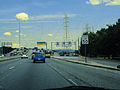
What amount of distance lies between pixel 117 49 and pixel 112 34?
13.9 feet

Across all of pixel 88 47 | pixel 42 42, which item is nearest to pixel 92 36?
pixel 88 47

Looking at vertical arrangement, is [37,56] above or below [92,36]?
below

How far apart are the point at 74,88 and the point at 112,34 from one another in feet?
172

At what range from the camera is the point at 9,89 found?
962 centimetres

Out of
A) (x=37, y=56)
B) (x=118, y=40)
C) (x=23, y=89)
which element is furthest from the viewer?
(x=118, y=40)

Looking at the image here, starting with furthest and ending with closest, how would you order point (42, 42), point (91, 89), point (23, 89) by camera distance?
point (42, 42) < point (23, 89) < point (91, 89)

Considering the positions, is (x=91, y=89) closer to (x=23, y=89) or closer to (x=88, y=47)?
(x=23, y=89)

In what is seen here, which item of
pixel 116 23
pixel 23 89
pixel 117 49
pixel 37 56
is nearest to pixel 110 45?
pixel 117 49

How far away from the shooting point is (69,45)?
87.3m

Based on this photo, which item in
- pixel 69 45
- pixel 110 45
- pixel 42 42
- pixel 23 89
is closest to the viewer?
pixel 23 89

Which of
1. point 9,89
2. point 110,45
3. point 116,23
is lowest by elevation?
point 9,89

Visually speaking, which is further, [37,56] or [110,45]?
[110,45]

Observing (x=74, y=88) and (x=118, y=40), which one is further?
(x=118, y=40)

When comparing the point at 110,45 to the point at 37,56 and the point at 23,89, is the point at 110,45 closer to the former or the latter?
the point at 37,56
